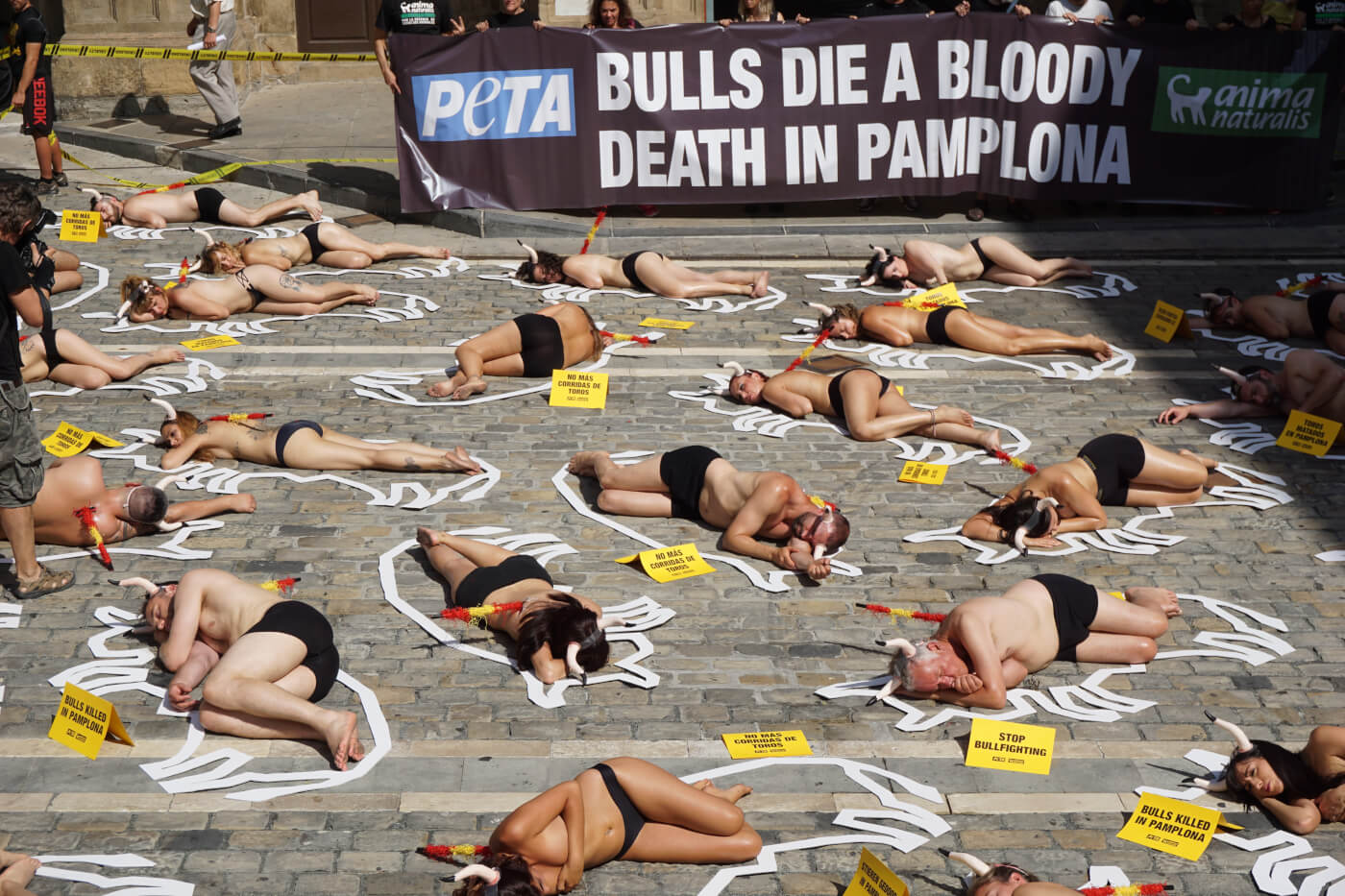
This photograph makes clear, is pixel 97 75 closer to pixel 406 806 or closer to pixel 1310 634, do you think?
pixel 406 806

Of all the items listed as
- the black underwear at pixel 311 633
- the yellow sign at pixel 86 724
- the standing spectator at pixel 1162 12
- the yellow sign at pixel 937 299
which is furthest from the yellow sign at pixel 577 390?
the standing spectator at pixel 1162 12

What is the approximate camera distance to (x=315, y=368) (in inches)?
425

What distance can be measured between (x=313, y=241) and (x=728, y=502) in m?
6.51

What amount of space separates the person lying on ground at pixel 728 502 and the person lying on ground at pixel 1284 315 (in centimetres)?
510

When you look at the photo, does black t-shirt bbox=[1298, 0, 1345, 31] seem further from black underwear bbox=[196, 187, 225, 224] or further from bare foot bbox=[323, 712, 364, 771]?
bare foot bbox=[323, 712, 364, 771]

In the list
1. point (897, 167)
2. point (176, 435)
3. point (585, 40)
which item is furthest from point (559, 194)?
point (176, 435)

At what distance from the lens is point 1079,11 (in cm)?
1384

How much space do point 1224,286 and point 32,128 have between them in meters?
12.7

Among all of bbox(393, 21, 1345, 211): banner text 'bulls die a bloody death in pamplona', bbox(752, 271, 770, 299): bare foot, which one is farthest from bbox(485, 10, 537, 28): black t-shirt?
bbox(752, 271, 770, 299): bare foot

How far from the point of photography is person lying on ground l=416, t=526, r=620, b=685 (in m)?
6.79

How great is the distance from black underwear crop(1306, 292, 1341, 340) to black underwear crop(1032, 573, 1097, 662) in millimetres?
5527

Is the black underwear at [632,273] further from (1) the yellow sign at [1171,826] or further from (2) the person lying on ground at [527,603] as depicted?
(1) the yellow sign at [1171,826]

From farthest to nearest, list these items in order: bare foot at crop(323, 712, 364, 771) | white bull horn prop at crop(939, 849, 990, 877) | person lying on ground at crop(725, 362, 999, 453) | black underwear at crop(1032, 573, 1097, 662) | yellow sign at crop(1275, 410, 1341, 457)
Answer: person lying on ground at crop(725, 362, 999, 453)
yellow sign at crop(1275, 410, 1341, 457)
black underwear at crop(1032, 573, 1097, 662)
bare foot at crop(323, 712, 364, 771)
white bull horn prop at crop(939, 849, 990, 877)

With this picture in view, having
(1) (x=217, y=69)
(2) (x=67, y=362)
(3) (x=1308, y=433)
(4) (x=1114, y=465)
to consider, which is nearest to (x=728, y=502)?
(4) (x=1114, y=465)
